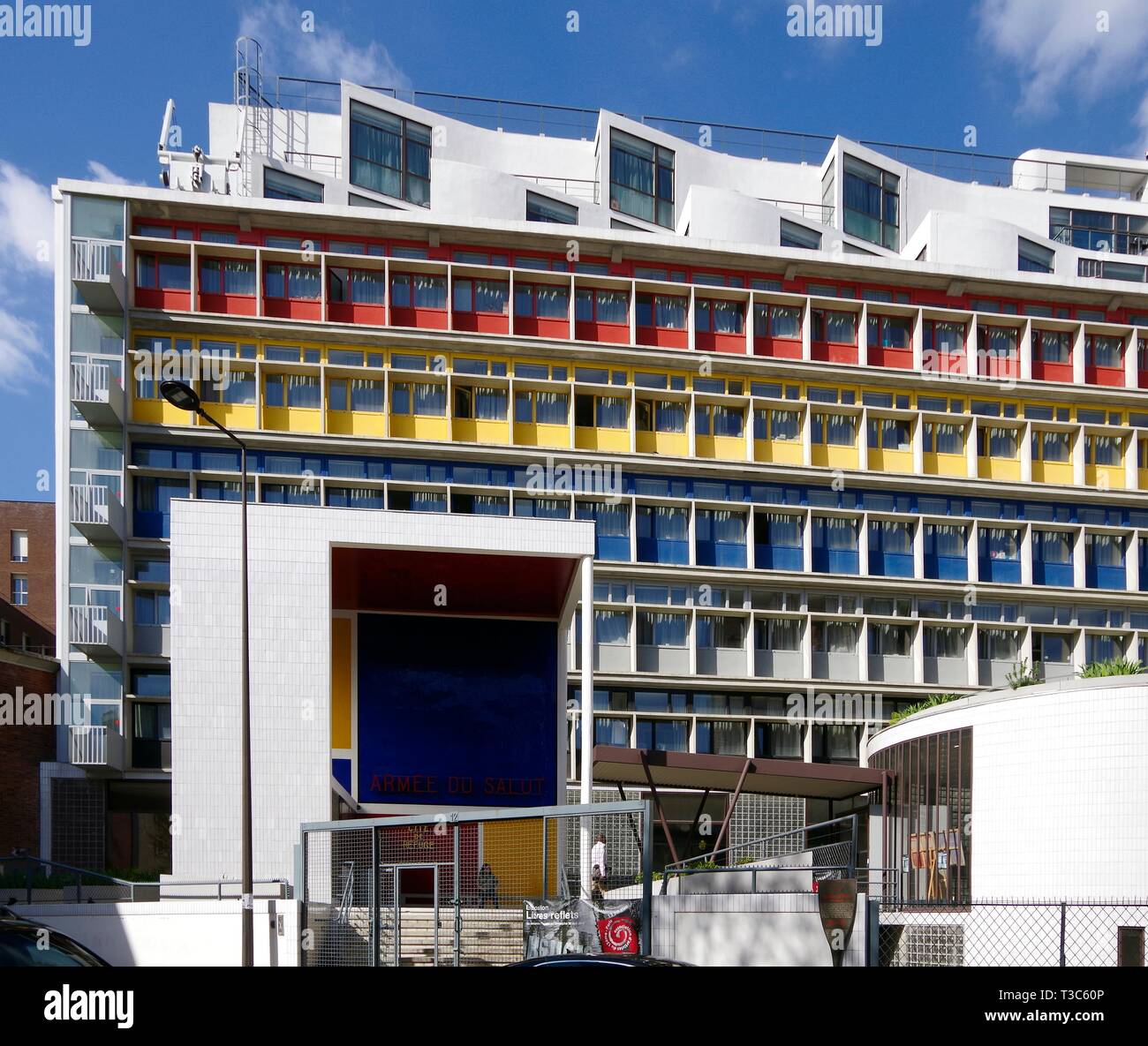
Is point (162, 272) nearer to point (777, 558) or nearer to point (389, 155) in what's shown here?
point (389, 155)

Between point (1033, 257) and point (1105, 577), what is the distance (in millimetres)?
15373

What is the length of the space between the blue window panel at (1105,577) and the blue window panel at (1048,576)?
1030 mm

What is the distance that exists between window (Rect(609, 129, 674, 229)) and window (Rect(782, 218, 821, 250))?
15.8ft

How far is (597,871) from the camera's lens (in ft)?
60.9

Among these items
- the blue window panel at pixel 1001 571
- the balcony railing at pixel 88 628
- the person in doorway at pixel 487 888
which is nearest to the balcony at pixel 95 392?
the balcony railing at pixel 88 628

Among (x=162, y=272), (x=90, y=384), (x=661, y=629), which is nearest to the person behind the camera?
(x=90, y=384)

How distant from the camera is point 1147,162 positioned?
66.4 m

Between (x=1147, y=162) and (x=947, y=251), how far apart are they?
69.6 feet

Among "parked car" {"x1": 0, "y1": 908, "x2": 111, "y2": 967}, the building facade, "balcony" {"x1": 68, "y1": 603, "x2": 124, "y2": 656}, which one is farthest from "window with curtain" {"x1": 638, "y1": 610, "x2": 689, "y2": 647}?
"parked car" {"x1": 0, "y1": 908, "x2": 111, "y2": 967}

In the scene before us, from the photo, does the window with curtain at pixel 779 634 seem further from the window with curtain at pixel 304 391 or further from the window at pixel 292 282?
the window at pixel 292 282

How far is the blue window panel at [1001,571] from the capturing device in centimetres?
4997

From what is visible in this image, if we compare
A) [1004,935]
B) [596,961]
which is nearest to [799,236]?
[1004,935]

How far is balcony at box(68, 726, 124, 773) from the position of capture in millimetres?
40719
